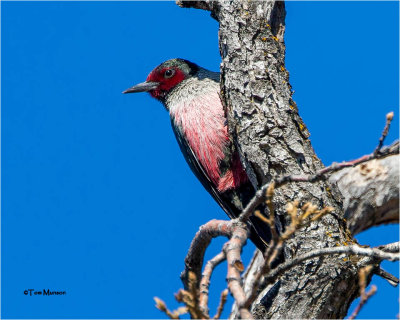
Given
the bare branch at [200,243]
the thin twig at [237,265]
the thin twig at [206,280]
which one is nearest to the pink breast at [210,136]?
the bare branch at [200,243]

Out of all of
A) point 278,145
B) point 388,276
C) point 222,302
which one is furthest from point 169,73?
point 222,302

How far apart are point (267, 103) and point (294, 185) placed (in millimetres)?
626

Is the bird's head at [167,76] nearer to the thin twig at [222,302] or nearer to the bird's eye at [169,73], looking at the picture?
the bird's eye at [169,73]

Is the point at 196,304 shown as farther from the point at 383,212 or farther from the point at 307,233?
the point at 383,212

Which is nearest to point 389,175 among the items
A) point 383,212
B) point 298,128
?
point 383,212

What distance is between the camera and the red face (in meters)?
5.88

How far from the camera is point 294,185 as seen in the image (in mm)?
3871

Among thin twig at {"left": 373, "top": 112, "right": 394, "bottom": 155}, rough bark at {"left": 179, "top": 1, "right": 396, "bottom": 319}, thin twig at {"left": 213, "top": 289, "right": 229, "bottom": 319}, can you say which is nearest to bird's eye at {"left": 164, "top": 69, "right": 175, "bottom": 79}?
rough bark at {"left": 179, "top": 1, "right": 396, "bottom": 319}

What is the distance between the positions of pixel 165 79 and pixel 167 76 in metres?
0.04

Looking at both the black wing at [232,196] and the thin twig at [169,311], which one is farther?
the black wing at [232,196]

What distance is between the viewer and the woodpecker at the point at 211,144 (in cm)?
493

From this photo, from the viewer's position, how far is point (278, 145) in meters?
4.01

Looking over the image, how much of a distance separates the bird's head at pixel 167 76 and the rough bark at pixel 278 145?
3.93 ft

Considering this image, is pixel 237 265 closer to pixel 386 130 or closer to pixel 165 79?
pixel 386 130
